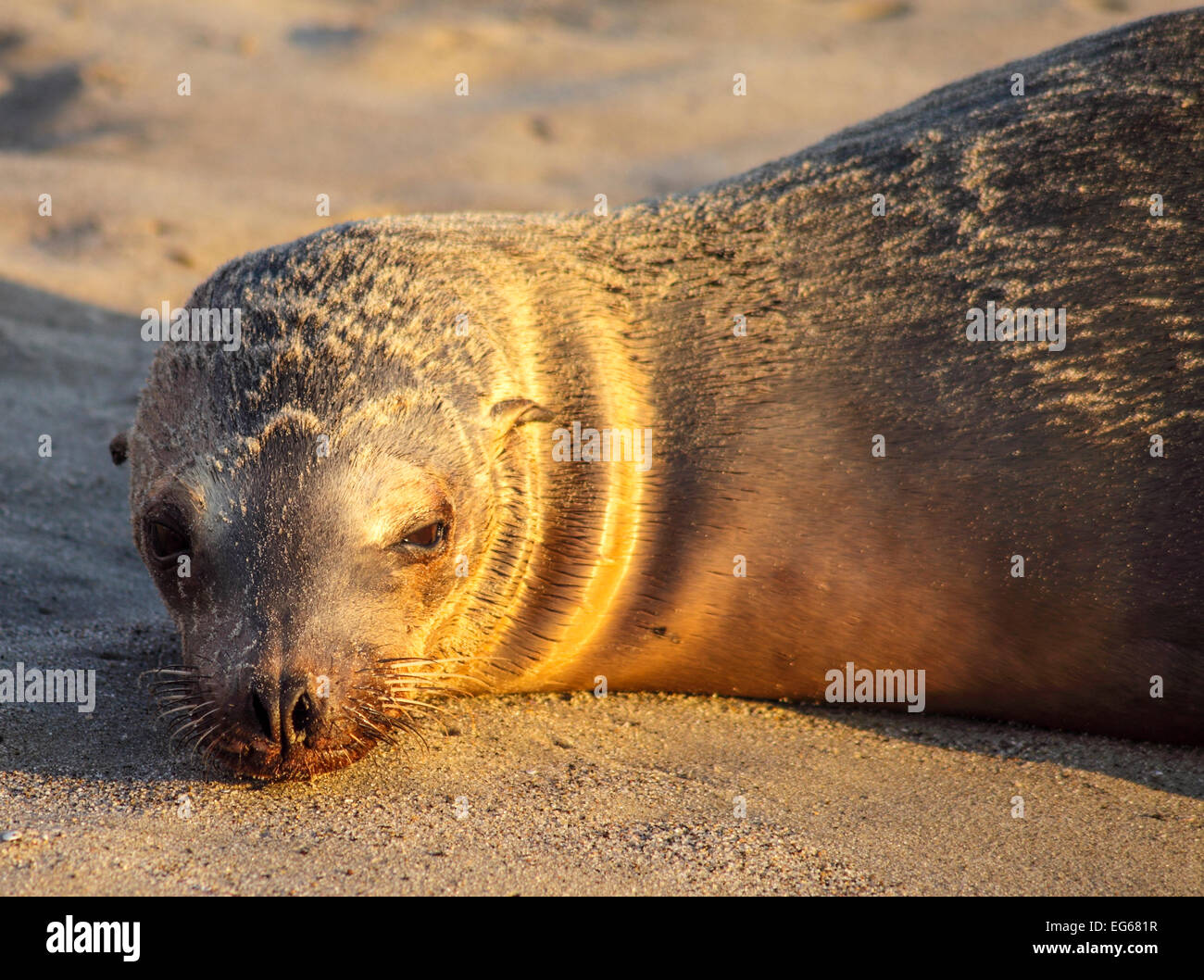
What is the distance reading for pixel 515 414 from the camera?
11.0 ft

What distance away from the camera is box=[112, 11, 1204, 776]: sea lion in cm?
326

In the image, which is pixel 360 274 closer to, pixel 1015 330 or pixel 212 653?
pixel 212 653

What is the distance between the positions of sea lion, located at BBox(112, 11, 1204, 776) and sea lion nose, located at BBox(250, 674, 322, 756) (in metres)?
0.24

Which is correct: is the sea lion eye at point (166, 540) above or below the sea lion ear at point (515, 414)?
below

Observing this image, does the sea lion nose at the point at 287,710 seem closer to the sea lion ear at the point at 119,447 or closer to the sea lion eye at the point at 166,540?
the sea lion eye at the point at 166,540

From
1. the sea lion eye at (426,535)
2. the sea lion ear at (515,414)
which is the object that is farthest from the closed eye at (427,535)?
the sea lion ear at (515,414)

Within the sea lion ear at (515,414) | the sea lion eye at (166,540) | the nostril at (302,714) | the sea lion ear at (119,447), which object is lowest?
the nostril at (302,714)

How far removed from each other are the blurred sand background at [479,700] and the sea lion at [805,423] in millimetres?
237

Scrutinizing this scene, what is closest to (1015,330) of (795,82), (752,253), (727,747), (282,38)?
(752,253)

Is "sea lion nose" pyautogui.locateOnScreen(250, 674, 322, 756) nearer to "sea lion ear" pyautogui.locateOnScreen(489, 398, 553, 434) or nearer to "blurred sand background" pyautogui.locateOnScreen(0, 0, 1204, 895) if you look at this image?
"blurred sand background" pyautogui.locateOnScreen(0, 0, 1204, 895)

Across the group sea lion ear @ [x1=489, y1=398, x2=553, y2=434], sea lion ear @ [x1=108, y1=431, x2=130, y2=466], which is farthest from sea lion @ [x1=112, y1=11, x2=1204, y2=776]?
sea lion ear @ [x1=108, y1=431, x2=130, y2=466]

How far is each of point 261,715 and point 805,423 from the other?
5.56ft

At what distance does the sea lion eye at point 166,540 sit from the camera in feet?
10.1

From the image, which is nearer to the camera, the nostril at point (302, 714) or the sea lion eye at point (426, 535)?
the nostril at point (302, 714)
